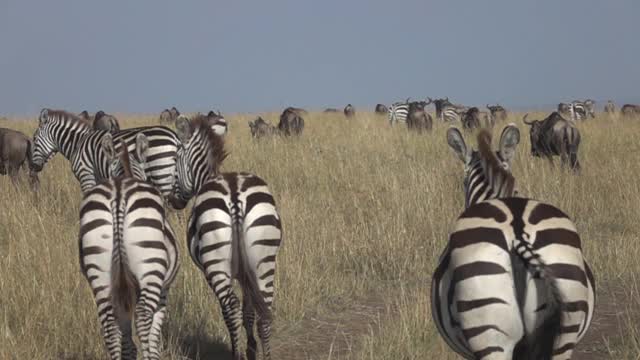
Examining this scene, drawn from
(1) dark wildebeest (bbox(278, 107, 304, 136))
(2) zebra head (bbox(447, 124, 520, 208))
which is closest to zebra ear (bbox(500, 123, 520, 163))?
(2) zebra head (bbox(447, 124, 520, 208))

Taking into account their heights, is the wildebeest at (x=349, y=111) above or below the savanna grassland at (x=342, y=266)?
above

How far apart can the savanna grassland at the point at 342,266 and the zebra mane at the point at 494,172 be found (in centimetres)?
165

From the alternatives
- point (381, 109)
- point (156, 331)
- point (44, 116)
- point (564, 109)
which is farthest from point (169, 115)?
point (156, 331)

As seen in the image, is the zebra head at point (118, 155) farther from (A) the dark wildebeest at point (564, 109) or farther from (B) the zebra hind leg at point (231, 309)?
(A) the dark wildebeest at point (564, 109)

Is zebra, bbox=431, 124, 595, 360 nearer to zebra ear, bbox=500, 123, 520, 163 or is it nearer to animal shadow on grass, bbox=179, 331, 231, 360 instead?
zebra ear, bbox=500, 123, 520, 163

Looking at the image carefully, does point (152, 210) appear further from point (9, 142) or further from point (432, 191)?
point (9, 142)

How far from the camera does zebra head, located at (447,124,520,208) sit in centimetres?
428

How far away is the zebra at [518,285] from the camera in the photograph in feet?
10.0

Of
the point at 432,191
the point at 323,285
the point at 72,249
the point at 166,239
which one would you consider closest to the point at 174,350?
the point at 166,239

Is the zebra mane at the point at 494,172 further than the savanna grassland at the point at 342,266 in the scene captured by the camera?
No

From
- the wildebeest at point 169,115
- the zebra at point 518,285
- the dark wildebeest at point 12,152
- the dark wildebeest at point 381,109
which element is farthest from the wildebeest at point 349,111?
the zebra at point 518,285

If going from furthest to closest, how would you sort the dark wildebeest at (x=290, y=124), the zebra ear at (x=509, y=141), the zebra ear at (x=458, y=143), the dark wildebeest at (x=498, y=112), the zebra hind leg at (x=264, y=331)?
1. the dark wildebeest at (x=498, y=112)
2. the dark wildebeest at (x=290, y=124)
3. the zebra hind leg at (x=264, y=331)
4. the zebra ear at (x=458, y=143)
5. the zebra ear at (x=509, y=141)

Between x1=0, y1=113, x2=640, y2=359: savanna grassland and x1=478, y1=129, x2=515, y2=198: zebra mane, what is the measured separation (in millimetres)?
1652

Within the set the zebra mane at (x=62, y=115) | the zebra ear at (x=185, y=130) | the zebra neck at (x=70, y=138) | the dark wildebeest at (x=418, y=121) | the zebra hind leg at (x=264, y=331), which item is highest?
the dark wildebeest at (x=418, y=121)
